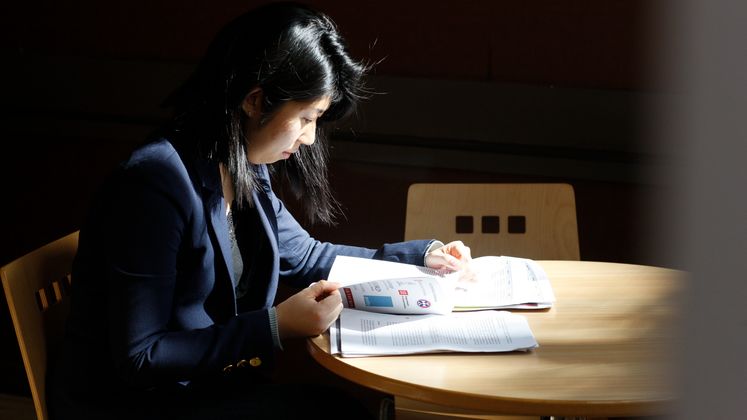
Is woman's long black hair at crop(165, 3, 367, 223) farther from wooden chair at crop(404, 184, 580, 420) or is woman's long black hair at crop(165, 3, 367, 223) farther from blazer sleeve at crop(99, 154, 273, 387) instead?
wooden chair at crop(404, 184, 580, 420)

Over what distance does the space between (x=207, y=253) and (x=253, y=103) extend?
30 centimetres

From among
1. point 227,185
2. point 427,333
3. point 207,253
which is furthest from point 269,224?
point 427,333

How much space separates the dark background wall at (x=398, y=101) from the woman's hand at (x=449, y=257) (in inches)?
26.7

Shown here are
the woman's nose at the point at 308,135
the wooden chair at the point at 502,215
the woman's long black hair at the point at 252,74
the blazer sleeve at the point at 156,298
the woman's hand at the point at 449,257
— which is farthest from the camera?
the wooden chair at the point at 502,215

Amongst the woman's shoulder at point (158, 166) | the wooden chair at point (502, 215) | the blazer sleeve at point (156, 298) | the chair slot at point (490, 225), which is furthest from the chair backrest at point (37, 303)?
the chair slot at point (490, 225)

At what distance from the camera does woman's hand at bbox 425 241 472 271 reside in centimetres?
200

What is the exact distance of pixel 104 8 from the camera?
3371 millimetres

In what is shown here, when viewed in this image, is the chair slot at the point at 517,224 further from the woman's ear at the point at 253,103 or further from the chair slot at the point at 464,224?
the woman's ear at the point at 253,103

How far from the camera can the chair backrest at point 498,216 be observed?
2.46 m

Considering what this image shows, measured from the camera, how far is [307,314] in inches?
64.8

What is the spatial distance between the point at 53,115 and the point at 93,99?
7.8 inches

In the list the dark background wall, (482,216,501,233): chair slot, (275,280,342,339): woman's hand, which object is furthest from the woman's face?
the dark background wall

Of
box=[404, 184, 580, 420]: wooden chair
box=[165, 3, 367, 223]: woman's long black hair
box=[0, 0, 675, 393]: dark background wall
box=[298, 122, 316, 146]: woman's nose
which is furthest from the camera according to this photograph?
box=[0, 0, 675, 393]: dark background wall

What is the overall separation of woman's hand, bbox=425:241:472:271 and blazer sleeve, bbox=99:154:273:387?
1.58 feet
